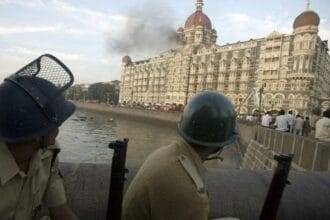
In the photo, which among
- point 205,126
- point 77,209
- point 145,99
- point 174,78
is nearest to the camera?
point 205,126

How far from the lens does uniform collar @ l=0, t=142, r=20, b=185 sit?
180cm

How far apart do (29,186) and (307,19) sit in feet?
195

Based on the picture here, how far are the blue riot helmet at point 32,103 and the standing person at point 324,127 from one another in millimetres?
7903

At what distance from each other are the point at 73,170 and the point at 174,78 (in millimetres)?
78901

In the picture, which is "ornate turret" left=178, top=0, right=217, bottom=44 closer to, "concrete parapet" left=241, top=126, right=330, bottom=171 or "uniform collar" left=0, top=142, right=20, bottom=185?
"concrete parapet" left=241, top=126, right=330, bottom=171

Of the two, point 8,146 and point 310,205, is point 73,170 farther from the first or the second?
point 310,205

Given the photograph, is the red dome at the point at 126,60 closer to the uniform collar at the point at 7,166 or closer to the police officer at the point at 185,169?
the police officer at the point at 185,169

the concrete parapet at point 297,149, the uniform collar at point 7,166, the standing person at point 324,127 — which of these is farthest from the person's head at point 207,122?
the standing person at point 324,127

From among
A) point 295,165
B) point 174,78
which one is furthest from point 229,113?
point 174,78

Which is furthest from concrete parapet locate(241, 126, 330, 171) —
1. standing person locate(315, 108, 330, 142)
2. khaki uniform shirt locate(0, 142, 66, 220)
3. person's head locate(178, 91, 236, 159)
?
khaki uniform shirt locate(0, 142, 66, 220)

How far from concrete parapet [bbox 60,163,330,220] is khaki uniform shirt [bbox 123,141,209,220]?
124 centimetres

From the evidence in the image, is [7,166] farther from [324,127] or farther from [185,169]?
[324,127]

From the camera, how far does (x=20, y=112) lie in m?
1.82

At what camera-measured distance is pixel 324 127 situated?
9070mm
